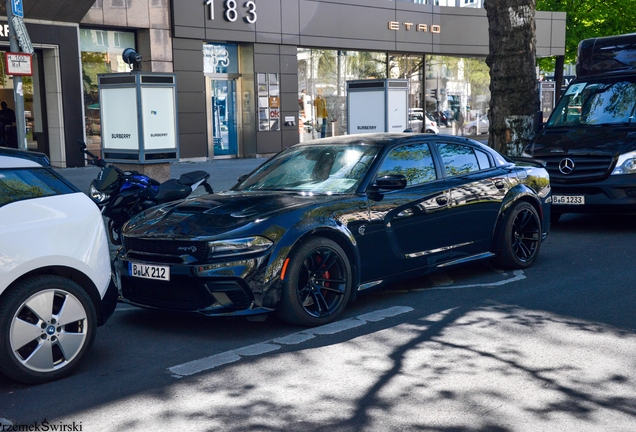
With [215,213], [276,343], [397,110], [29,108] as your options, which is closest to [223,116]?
[29,108]

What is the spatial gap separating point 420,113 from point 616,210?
2036cm

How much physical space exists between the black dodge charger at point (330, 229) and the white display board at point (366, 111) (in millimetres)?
8133

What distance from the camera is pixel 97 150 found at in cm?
2006

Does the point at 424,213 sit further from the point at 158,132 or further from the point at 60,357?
the point at 158,132

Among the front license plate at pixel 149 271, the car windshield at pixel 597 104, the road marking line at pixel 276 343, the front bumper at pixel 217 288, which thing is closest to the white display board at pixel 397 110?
the car windshield at pixel 597 104

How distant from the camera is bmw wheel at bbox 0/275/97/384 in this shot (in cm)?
459

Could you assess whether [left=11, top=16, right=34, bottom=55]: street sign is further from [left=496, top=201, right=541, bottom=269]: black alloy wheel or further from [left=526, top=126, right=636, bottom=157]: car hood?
[left=526, top=126, right=636, bottom=157]: car hood

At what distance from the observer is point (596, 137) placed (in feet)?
35.6

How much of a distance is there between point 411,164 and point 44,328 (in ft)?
11.9

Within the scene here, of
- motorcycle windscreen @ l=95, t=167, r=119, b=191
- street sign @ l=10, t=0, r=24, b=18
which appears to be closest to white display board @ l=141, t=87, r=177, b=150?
street sign @ l=10, t=0, r=24, b=18

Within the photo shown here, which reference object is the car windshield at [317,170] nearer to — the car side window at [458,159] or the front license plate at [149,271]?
the car side window at [458,159]

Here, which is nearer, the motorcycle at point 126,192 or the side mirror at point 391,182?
the side mirror at point 391,182

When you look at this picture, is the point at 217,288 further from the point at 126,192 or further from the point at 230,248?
the point at 126,192

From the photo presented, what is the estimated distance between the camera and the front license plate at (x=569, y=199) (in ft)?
34.9
